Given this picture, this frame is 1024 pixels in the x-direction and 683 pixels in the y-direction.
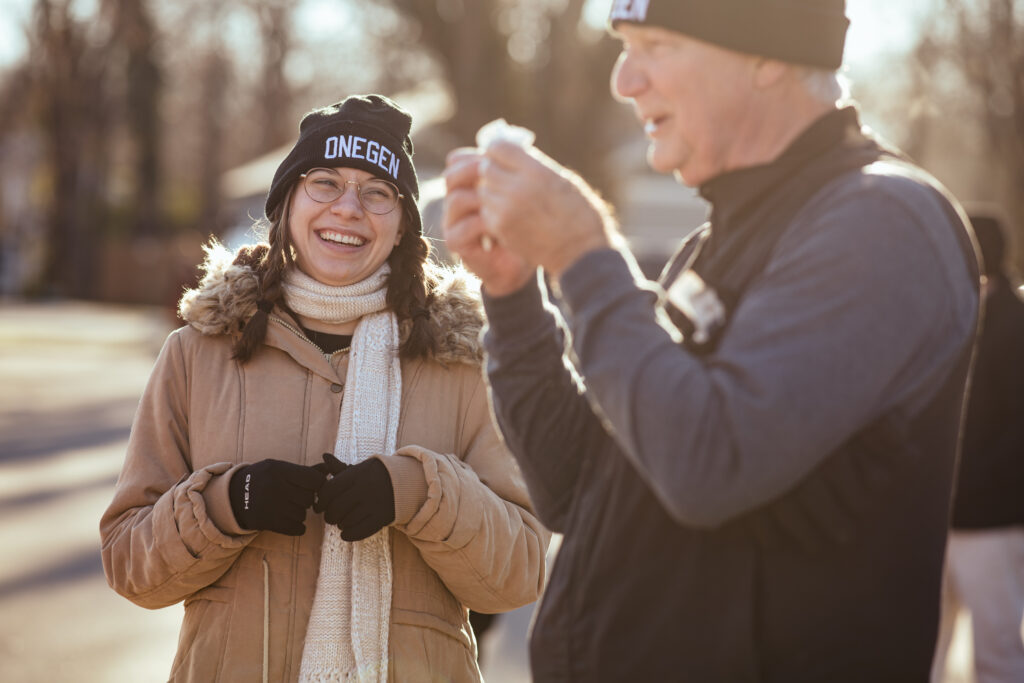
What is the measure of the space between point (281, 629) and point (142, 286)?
3684 centimetres

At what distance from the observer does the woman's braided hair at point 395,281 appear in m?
2.83

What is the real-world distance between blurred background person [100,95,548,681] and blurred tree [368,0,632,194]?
19072 mm

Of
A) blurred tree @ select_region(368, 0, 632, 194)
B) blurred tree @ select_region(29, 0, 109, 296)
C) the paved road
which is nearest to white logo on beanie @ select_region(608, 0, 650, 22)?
the paved road

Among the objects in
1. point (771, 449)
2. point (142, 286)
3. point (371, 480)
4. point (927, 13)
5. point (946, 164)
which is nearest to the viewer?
point (771, 449)

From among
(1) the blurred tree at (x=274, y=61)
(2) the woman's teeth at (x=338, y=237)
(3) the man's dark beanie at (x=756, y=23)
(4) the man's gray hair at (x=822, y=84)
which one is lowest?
(2) the woman's teeth at (x=338, y=237)

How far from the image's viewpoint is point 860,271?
5.39 ft

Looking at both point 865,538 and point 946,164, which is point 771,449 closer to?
point 865,538

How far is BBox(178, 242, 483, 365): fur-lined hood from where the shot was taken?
284 cm

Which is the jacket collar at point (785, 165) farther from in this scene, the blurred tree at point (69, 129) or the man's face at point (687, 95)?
the blurred tree at point (69, 129)

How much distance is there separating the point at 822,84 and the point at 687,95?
0.72 ft

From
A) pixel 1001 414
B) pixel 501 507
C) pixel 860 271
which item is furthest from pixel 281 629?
pixel 1001 414

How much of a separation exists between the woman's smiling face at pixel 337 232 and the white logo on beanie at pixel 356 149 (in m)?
0.03

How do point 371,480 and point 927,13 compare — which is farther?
point 927,13

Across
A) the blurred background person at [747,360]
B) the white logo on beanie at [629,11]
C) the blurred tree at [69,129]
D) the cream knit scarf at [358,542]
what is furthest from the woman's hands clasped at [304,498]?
the blurred tree at [69,129]
